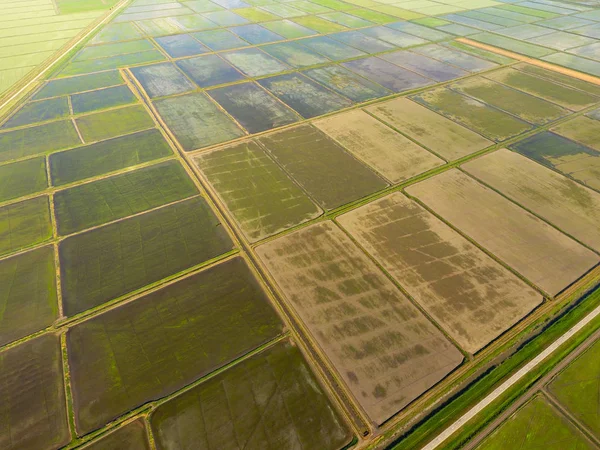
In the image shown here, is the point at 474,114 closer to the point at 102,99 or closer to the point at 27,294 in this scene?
the point at 27,294

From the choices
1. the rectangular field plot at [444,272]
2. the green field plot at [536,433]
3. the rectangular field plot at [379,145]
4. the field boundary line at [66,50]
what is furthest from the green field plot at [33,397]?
the field boundary line at [66,50]

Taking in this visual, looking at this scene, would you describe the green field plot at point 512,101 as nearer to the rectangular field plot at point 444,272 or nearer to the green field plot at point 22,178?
the rectangular field plot at point 444,272

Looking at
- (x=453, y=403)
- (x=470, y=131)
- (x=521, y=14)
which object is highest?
(x=521, y=14)

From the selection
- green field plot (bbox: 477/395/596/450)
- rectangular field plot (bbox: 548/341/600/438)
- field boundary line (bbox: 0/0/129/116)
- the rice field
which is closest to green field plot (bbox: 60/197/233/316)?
the rice field

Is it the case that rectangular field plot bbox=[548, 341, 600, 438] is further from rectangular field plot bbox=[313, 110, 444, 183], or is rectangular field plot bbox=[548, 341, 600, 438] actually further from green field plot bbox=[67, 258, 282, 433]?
rectangular field plot bbox=[313, 110, 444, 183]

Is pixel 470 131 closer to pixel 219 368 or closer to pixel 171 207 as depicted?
pixel 171 207

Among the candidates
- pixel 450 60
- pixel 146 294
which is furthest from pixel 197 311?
pixel 450 60
